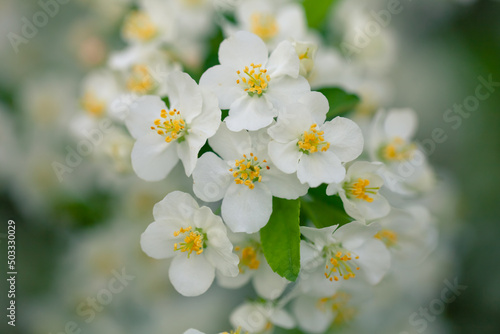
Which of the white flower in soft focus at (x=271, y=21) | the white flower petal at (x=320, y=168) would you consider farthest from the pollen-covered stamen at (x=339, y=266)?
the white flower in soft focus at (x=271, y=21)

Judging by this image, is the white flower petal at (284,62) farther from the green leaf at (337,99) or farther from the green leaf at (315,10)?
the green leaf at (315,10)

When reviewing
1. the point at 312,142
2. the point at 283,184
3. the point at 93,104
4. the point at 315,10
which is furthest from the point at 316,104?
the point at 93,104

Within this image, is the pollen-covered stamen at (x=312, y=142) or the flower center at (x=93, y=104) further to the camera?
the flower center at (x=93, y=104)

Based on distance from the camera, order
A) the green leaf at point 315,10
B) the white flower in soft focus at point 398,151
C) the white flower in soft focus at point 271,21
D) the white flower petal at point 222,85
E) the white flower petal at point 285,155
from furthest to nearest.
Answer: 1. the green leaf at point 315,10
2. the white flower in soft focus at point 271,21
3. the white flower in soft focus at point 398,151
4. the white flower petal at point 222,85
5. the white flower petal at point 285,155

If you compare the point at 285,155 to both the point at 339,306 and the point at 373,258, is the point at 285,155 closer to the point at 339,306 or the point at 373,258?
the point at 373,258

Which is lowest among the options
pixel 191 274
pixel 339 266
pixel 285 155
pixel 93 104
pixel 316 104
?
pixel 93 104

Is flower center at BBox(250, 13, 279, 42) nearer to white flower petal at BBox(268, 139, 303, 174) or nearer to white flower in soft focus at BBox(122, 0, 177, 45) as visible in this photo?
white flower in soft focus at BBox(122, 0, 177, 45)
